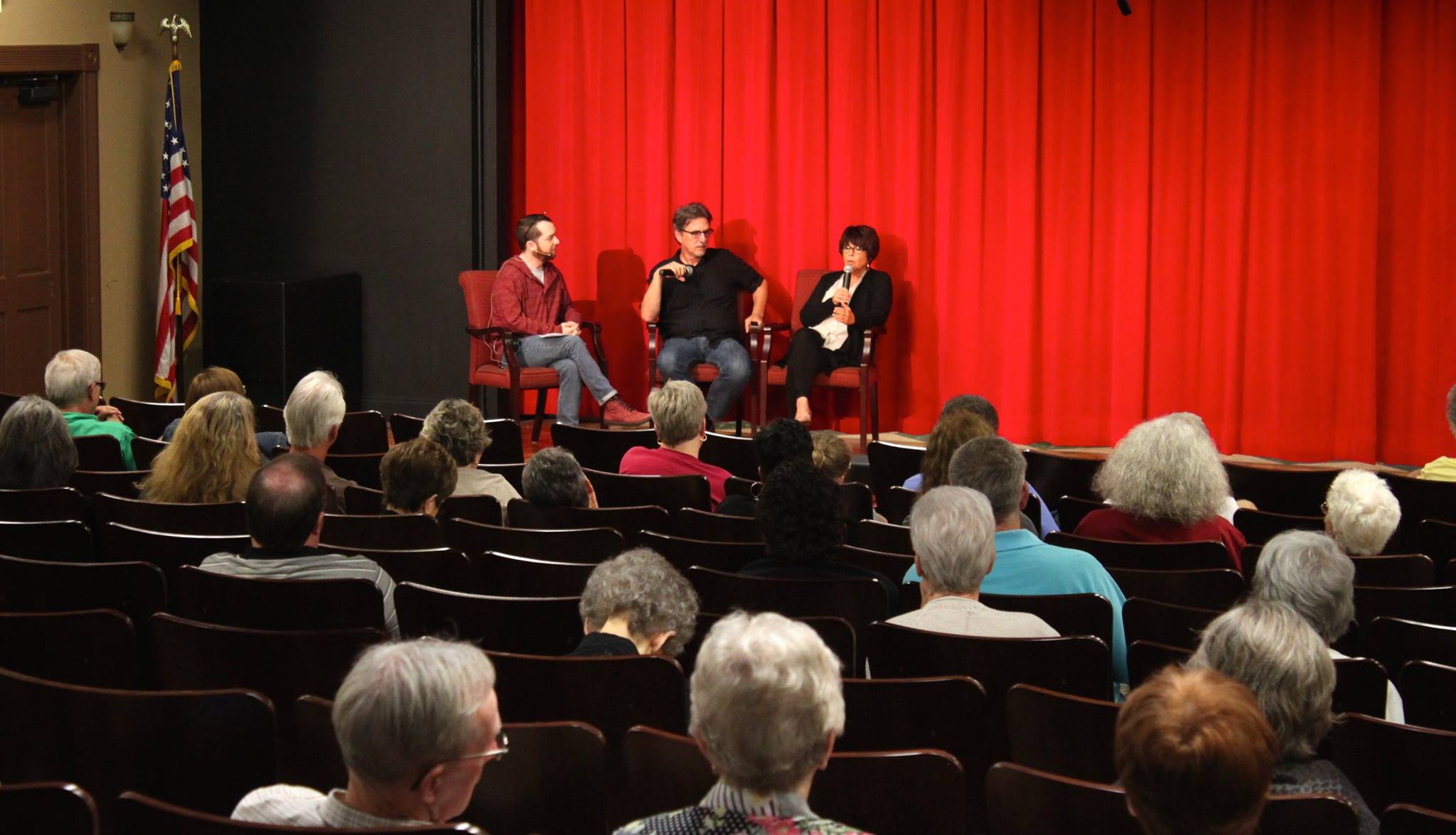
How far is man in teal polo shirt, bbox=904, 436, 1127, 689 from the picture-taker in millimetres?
3301

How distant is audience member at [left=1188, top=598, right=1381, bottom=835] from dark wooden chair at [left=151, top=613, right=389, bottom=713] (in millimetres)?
1404

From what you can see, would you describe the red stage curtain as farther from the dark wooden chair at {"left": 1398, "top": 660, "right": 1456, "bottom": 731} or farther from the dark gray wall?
the dark wooden chair at {"left": 1398, "top": 660, "right": 1456, "bottom": 731}

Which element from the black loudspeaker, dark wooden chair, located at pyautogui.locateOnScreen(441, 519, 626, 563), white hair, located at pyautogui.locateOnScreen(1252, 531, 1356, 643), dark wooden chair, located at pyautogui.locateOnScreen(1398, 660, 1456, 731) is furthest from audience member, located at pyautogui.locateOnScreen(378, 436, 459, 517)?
the black loudspeaker

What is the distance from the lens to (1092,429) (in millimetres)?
8227

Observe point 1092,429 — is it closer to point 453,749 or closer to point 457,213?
point 457,213

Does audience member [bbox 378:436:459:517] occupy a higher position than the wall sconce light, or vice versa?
the wall sconce light

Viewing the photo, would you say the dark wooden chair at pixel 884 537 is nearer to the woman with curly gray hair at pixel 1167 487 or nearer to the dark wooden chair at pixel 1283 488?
the woman with curly gray hair at pixel 1167 487

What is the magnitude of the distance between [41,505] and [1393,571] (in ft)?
11.1

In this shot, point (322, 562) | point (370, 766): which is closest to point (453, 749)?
point (370, 766)

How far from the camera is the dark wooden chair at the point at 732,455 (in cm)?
566

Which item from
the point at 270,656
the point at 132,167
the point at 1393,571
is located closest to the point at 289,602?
the point at 270,656

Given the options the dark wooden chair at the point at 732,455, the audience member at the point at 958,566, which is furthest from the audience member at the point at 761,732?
the dark wooden chair at the point at 732,455

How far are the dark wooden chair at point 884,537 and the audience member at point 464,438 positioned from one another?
1.03 metres

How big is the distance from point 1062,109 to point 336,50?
4.13 meters
